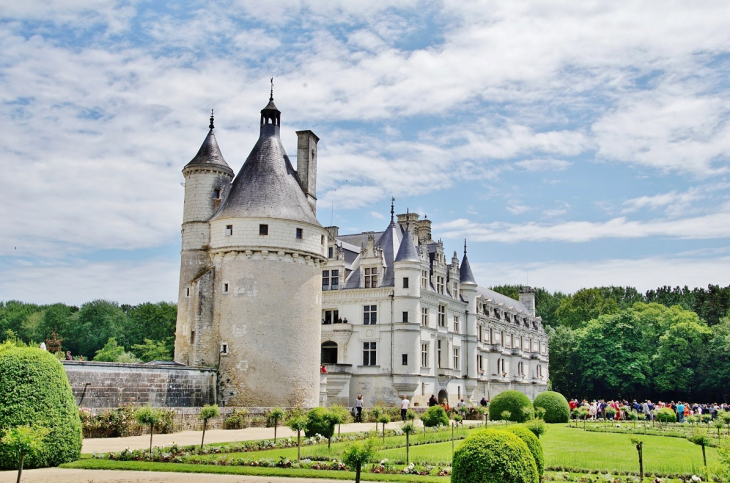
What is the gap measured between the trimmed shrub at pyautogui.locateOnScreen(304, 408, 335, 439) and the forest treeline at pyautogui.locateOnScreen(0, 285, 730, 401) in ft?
171

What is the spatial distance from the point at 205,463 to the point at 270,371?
16.7 meters

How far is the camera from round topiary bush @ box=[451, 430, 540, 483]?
38.7ft

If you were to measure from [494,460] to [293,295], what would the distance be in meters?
24.7

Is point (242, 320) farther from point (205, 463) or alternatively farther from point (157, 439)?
point (205, 463)

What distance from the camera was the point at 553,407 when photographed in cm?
3984

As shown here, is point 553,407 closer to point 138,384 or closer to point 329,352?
point 329,352

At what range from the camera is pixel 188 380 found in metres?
32.8

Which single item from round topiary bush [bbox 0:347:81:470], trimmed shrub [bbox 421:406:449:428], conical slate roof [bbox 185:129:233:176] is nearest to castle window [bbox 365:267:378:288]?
conical slate roof [bbox 185:129:233:176]

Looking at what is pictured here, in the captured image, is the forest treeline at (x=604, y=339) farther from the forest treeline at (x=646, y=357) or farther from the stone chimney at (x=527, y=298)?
the stone chimney at (x=527, y=298)

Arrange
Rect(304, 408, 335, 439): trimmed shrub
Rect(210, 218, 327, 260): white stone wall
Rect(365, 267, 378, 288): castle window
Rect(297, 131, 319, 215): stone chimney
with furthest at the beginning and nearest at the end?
Rect(365, 267, 378, 288): castle window
Rect(297, 131, 319, 215): stone chimney
Rect(210, 218, 327, 260): white stone wall
Rect(304, 408, 335, 439): trimmed shrub

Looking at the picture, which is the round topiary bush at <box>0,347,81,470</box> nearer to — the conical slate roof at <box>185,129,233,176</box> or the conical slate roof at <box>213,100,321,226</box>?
the conical slate roof at <box>213,100,321,226</box>

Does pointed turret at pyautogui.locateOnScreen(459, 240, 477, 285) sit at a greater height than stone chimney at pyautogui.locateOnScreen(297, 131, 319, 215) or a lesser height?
lesser

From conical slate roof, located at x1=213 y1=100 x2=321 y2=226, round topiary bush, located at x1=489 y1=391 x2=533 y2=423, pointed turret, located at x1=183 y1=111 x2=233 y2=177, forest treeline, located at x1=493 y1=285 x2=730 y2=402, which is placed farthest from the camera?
forest treeline, located at x1=493 y1=285 x2=730 y2=402

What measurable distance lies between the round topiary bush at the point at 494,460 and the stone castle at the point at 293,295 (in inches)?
917
